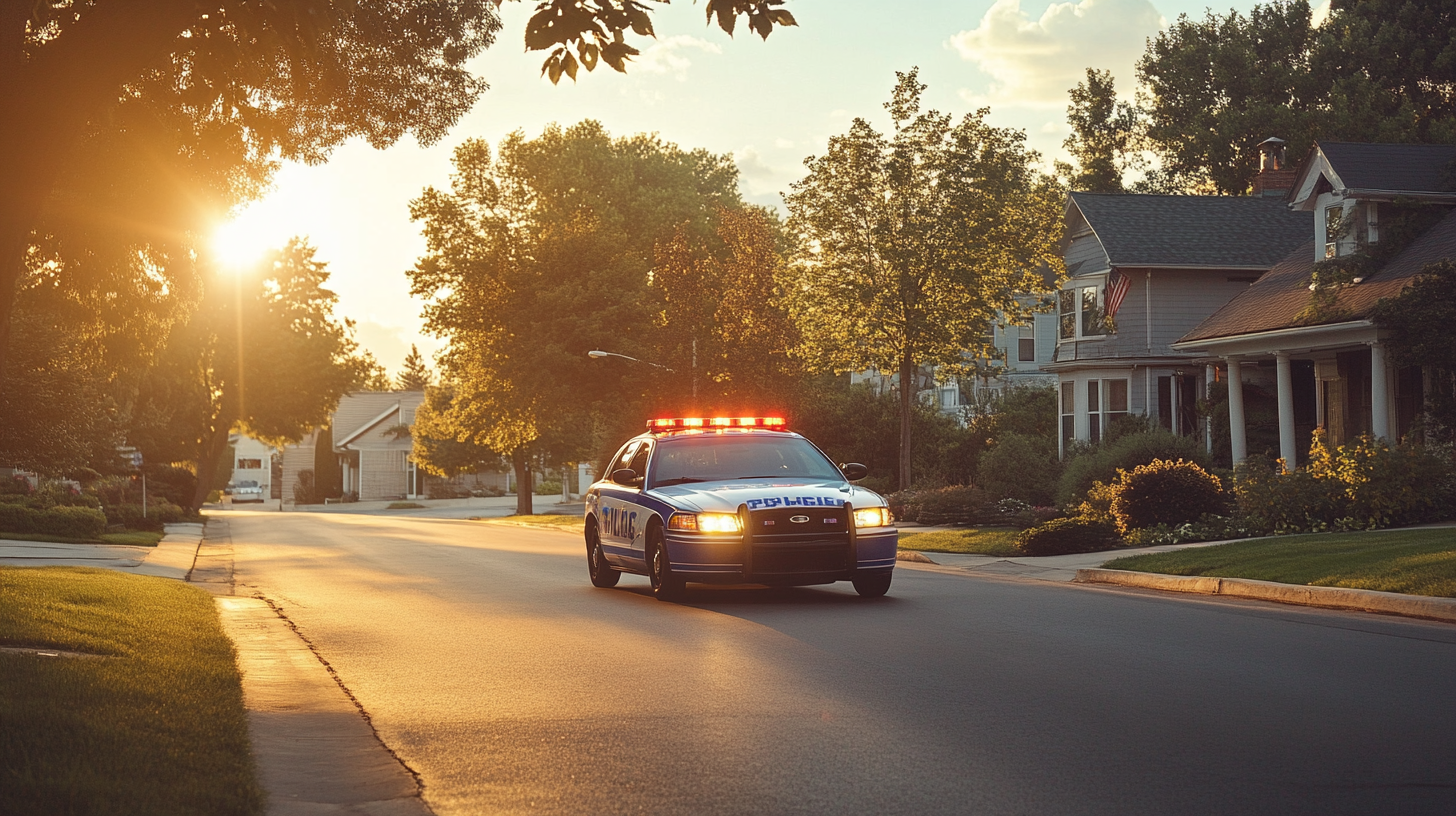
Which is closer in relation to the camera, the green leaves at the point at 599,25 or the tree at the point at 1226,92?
the green leaves at the point at 599,25

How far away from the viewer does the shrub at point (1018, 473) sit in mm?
36062

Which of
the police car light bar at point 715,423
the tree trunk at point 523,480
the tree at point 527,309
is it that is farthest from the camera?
the tree trunk at point 523,480

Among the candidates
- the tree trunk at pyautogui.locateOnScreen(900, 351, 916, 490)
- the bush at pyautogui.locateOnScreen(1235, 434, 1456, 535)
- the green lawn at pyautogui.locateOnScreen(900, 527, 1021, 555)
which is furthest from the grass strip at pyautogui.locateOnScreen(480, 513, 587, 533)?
the bush at pyautogui.locateOnScreen(1235, 434, 1456, 535)

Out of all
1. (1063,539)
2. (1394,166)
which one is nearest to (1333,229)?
(1394,166)

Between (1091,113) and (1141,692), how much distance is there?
6236 centimetres

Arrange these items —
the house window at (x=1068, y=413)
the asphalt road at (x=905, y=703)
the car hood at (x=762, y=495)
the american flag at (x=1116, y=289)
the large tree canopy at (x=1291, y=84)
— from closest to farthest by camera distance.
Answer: the asphalt road at (x=905, y=703) < the car hood at (x=762, y=495) < the american flag at (x=1116, y=289) < the house window at (x=1068, y=413) < the large tree canopy at (x=1291, y=84)

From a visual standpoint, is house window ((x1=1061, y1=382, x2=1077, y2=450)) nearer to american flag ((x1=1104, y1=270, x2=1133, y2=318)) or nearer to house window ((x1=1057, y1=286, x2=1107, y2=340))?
house window ((x1=1057, y1=286, x2=1107, y2=340))

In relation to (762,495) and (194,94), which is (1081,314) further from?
(194,94)

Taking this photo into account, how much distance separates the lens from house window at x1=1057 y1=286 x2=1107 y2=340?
42.8 meters

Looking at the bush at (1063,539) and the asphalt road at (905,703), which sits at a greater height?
the bush at (1063,539)

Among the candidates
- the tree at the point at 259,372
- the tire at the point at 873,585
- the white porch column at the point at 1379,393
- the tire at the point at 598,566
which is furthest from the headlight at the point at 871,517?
the tree at the point at 259,372

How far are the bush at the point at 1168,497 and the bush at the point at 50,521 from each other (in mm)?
22338

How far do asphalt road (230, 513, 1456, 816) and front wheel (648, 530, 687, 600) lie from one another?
29 cm

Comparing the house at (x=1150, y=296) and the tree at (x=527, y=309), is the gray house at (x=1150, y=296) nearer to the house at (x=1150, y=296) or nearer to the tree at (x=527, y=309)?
the house at (x=1150, y=296)
